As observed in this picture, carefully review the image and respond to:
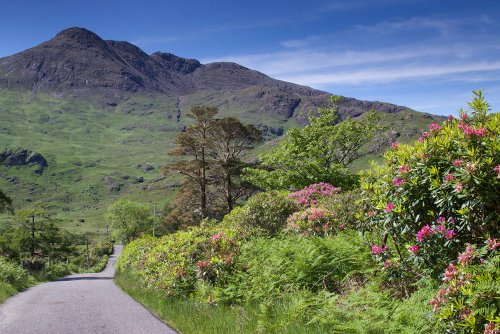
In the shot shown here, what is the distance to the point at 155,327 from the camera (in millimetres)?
8359

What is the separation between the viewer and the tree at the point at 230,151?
4109 centimetres

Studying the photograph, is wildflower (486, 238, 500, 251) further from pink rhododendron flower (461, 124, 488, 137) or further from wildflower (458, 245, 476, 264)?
pink rhododendron flower (461, 124, 488, 137)

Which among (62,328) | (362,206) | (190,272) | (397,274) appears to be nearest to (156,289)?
(190,272)

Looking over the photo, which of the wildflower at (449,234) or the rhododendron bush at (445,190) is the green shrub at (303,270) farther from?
the wildflower at (449,234)

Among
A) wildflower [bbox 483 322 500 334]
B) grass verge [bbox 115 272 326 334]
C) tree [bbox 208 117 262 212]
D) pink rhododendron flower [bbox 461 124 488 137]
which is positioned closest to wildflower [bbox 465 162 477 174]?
pink rhododendron flower [bbox 461 124 488 137]

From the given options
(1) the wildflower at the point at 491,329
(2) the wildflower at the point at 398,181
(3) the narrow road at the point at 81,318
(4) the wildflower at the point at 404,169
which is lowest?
(3) the narrow road at the point at 81,318

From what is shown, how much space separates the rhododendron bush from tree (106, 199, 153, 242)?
106576 mm

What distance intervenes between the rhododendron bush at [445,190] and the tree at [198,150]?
36.8 metres

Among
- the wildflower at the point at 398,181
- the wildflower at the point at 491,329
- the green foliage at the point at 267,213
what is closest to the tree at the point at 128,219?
the green foliage at the point at 267,213

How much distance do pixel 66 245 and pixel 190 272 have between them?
44163 millimetres

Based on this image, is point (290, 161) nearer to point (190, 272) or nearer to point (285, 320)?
point (190, 272)

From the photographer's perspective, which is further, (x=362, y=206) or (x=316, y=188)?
(x=316, y=188)

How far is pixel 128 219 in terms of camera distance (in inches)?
4279

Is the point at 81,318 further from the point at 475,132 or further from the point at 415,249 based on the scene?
the point at 475,132
